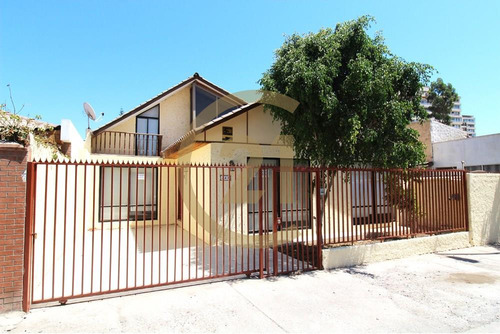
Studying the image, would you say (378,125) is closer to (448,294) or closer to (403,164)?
(403,164)

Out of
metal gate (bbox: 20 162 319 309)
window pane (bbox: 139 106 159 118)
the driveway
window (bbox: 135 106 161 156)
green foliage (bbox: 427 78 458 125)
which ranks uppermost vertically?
green foliage (bbox: 427 78 458 125)

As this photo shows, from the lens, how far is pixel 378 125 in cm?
731

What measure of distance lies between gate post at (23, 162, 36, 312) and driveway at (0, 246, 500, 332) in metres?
0.28

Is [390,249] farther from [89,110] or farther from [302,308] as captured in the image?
[89,110]

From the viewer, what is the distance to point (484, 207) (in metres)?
9.45

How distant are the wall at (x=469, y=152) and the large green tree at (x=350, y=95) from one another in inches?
612

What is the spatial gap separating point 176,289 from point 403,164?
6.19 metres

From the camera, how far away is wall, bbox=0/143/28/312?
4.18 m

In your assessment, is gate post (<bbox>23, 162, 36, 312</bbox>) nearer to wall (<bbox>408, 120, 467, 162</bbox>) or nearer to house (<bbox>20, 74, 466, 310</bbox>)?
house (<bbox>20, 74, 466, 310</bbox>)

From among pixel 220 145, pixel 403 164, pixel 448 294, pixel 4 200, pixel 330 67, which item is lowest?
pixel 448 294

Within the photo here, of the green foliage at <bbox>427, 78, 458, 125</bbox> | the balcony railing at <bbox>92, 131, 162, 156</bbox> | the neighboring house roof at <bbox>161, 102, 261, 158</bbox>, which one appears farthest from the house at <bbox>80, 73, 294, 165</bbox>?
the green foliage at <bbox>427, 78, 458, 125</bbox>

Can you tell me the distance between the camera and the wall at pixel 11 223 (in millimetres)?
4180

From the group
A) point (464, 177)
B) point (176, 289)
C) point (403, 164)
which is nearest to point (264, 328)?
point (176, 289)

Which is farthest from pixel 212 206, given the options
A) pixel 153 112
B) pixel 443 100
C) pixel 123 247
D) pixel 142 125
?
pixel 443 100
